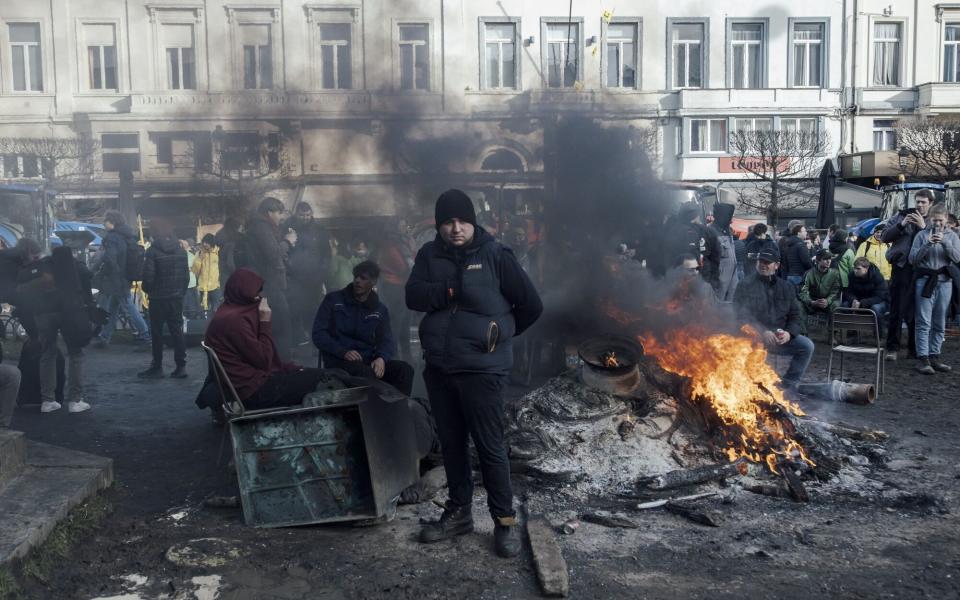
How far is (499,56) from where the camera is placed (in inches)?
468

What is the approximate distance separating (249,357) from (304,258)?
5.67 metres

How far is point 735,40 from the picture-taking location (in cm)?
2636

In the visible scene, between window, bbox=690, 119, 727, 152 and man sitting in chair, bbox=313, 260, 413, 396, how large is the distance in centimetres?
2461

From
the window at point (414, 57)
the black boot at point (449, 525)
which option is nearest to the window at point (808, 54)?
the window at point (414, 57)

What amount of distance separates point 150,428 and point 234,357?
2.38m

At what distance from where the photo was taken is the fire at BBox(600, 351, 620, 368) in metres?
6.26

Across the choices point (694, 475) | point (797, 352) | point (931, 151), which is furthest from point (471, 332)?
point (931, 151)

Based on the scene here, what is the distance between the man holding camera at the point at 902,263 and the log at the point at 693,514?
624 cm

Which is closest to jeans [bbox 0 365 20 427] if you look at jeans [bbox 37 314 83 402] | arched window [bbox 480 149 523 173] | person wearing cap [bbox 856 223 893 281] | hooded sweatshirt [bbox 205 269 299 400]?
jeans [bbox 37 314 83 402]

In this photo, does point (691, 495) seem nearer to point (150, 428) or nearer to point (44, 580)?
point (44, 580)

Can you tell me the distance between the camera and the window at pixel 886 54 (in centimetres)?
2997

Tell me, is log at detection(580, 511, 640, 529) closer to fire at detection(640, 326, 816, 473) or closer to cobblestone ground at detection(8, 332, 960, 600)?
cobblestone ground at detection(8, 332, 960, 600)

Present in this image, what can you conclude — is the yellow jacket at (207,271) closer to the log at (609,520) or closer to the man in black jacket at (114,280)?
the man in black jacket at (114,280)

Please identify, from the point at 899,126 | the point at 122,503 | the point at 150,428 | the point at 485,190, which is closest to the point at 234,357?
the point at 122,503
